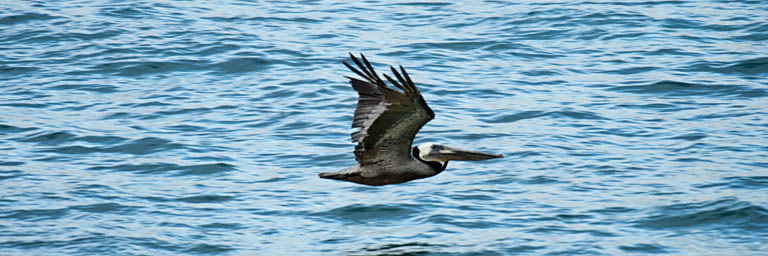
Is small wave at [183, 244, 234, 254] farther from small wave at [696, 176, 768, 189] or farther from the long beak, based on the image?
small wave at [696, 176, 768, 189]

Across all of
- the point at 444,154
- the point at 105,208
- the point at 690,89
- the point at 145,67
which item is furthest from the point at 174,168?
the point at 690,89

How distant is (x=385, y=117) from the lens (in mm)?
9250

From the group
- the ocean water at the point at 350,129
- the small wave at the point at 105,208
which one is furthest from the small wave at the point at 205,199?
the small wave at the point at 105,208

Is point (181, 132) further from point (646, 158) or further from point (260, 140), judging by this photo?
point (646, 158)

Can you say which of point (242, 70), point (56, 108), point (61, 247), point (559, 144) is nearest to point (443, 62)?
point (242, 70)

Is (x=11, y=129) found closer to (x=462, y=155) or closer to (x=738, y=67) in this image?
(x=462, y=155)

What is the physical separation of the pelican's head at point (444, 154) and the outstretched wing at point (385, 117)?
241mm

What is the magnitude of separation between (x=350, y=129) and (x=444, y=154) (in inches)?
186

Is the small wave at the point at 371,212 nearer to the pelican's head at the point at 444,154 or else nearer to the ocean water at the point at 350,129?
the ocean water at the point at 350,129

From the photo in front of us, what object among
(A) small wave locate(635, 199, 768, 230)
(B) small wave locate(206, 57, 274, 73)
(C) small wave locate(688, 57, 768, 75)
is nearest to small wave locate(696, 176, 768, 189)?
(A) small wave locate(635, 199, 768, 230)

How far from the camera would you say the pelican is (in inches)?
354

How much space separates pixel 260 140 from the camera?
14266 mm

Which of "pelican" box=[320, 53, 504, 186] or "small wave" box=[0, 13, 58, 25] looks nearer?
"pelican" box=[320, 53, 504, 186]

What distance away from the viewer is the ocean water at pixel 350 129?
1141 cm
